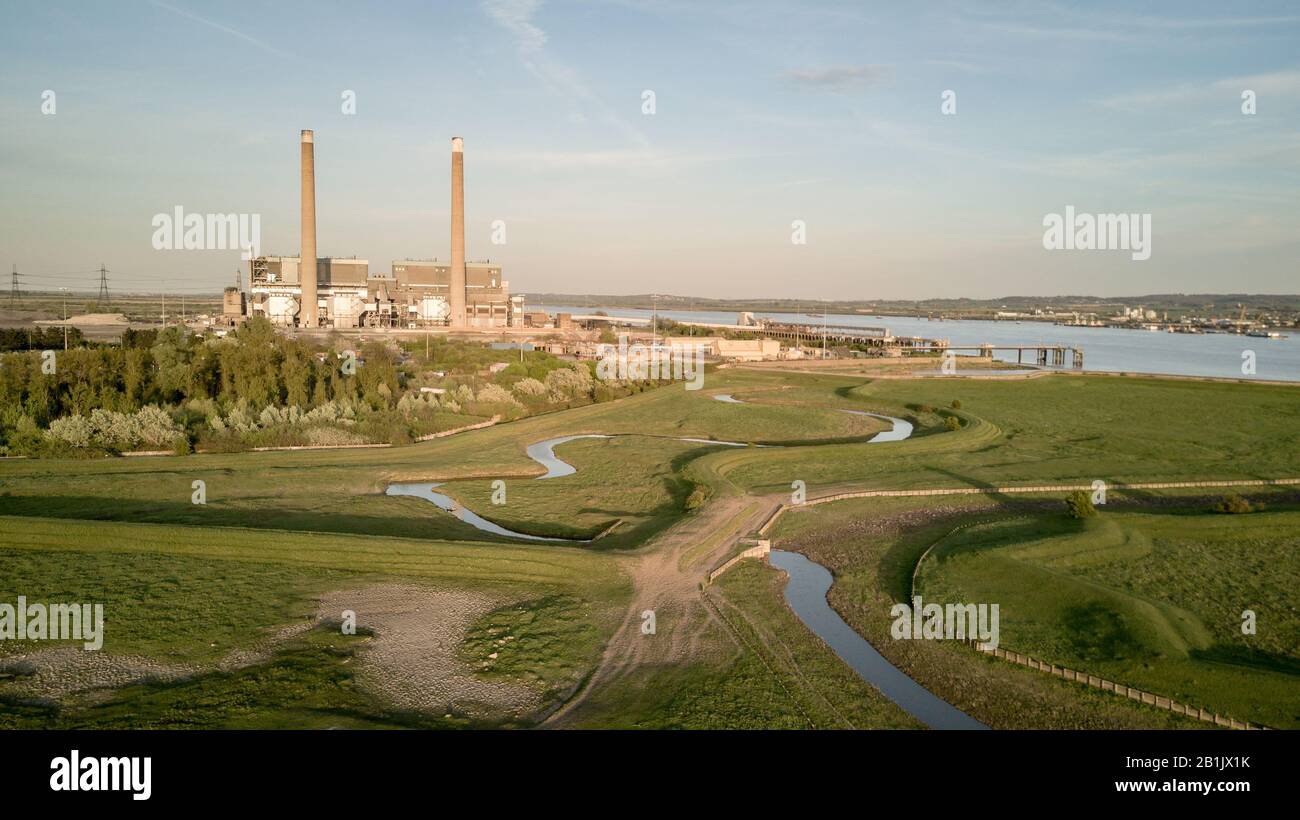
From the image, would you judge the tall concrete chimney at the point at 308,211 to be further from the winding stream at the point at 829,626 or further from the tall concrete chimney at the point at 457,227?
the winding stream at the point at 829,626

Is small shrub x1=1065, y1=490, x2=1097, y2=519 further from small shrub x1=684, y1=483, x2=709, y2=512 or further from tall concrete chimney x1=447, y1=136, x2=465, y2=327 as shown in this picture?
tall concrete chimney x1=447, y1=136, x2=465, y2=327

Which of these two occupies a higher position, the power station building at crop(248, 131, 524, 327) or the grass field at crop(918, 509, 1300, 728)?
the power station building at crop(248, 131, 524, 327)

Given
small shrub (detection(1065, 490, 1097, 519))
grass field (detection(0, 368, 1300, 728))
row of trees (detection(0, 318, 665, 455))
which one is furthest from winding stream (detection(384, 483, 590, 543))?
small shrub (detection(1065, 490, 1097, 519))

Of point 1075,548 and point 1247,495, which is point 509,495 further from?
point 1247,495

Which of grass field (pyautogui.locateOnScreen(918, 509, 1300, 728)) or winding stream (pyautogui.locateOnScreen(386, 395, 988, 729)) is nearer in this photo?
winding stream (pyautogui.locateOnScreen(386, 395, 988, 729))
